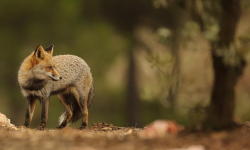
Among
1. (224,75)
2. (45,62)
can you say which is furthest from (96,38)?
(224,75)

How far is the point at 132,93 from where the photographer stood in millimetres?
25547

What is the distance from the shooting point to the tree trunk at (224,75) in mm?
9391

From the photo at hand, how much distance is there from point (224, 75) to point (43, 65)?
4376 millimetres

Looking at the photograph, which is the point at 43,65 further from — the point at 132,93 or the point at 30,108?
the point at 132,93

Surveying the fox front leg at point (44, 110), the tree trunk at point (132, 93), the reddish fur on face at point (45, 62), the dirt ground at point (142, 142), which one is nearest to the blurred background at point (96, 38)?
the tree trunk at point (132, 93)

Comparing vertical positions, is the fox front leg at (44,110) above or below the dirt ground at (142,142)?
above

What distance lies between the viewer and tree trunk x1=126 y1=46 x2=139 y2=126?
2530 cm

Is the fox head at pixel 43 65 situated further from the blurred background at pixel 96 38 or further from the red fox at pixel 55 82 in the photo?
the blurred background at pixel 96 38

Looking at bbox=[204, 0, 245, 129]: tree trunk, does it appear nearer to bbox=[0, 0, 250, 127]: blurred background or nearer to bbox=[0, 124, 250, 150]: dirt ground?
bbox=[0, 124, 250, 150]: dirt ground

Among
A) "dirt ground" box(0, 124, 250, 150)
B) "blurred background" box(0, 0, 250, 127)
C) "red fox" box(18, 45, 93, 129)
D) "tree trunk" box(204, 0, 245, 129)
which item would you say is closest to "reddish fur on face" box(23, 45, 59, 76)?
"red fox" box(18, 45, 93, 129)

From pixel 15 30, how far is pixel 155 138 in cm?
1793

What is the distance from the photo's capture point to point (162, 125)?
10328 millimetres

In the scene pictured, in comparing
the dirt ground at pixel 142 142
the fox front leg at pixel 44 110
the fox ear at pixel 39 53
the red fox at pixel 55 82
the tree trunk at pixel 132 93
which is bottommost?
the dirt ground at pixel 142 142

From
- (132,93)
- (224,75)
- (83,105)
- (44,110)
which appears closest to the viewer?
(224,75)
